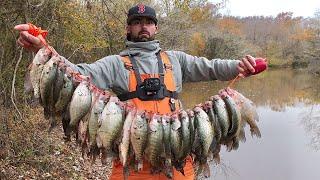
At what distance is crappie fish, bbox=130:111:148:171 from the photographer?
3297 mm

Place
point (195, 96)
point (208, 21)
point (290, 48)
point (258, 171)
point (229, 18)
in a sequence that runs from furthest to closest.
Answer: point (229, 18) < point (290, 48) < point (208, 21) < point (195, 96) < point (258, 171)

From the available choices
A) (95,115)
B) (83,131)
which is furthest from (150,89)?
(83,131)

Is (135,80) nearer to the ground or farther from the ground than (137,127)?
farther from the ground

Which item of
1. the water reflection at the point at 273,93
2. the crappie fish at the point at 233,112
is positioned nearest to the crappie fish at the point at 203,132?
the crappie fish at the point at 233,112

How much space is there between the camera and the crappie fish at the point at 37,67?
10.8ft

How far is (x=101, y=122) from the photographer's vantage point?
10.8 ft

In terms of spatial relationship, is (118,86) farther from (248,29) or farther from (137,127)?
(248,29)

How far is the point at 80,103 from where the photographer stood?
3275 millimetres

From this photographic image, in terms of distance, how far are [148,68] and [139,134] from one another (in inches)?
23.6

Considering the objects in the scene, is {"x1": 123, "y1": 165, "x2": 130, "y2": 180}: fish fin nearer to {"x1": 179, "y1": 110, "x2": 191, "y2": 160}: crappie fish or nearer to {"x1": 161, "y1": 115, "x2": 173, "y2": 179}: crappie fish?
{"x1": 161, "y1": 115, "x2": 173, "y2": 179}: crappie fish

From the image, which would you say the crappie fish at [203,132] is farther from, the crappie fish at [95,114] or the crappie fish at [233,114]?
the crappie fish at [95,114]

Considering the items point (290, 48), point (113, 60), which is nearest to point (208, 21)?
point (290, 48)

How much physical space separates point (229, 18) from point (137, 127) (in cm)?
6914

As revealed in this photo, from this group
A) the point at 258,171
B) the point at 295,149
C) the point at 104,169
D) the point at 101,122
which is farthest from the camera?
the point at 295,149
